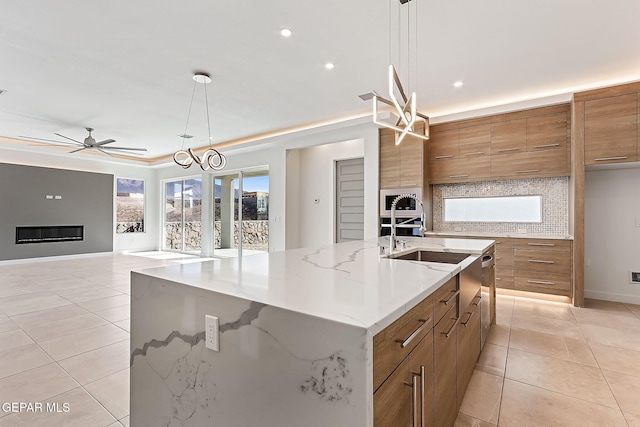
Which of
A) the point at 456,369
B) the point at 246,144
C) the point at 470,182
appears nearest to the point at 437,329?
the point at 456,369

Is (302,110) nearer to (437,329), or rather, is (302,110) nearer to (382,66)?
(382,66)

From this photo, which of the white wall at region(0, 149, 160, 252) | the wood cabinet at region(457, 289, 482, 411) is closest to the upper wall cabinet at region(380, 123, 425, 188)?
the wood cabinet at region(457, 289, 482, 411)

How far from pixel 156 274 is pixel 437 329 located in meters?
1.25

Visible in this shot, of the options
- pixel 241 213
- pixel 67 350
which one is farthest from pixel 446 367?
pixel 241 213

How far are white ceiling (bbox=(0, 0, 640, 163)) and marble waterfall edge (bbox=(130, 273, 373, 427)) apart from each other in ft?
7.76

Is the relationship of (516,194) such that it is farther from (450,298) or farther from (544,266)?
(450,298)

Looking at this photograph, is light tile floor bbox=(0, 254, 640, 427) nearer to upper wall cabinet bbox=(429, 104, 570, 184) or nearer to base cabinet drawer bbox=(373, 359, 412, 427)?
base cabinet drawer bbox=(373, 359, 412, 427)

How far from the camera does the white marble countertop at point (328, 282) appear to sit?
2.96 feet

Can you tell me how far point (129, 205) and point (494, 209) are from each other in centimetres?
962

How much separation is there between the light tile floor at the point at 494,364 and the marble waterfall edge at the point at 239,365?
0.70 m

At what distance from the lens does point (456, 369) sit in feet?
5.39

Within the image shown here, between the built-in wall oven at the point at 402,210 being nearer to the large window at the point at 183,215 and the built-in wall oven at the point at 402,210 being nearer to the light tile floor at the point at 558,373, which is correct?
the light tile floor at the point at 558,373

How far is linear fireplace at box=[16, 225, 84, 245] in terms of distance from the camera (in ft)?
24.0

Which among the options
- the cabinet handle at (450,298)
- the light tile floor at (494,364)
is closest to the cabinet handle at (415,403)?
the cabinet handle at (450,298)
